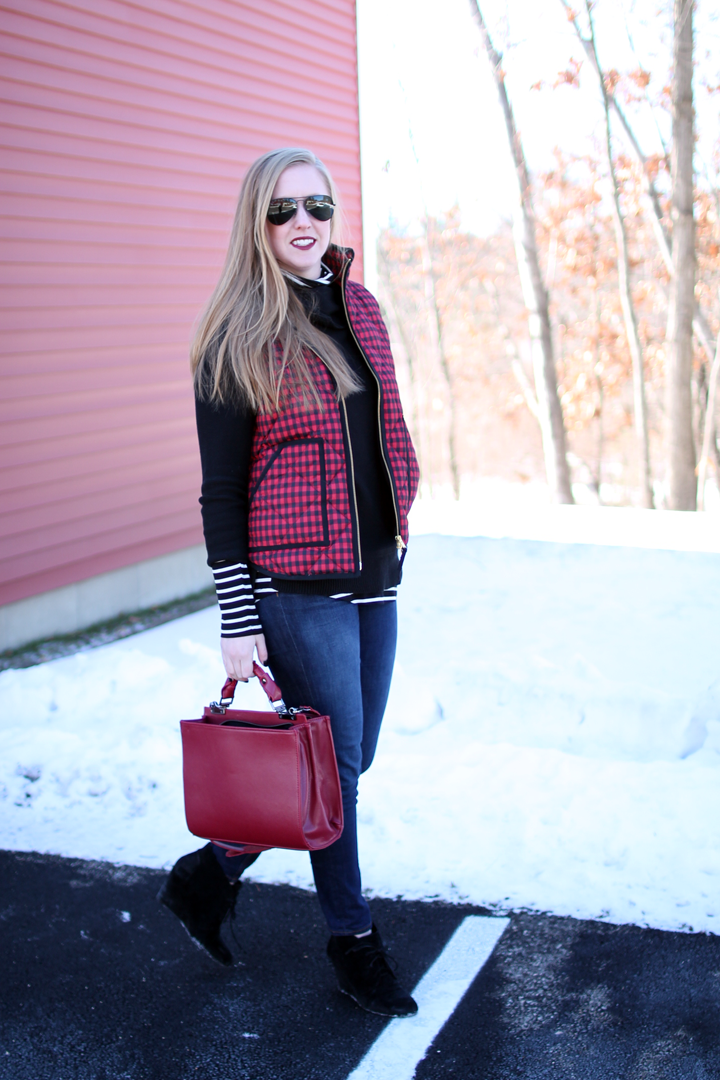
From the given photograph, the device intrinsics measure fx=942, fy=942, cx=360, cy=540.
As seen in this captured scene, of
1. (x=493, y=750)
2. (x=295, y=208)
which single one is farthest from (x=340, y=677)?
(x=493, y=750)

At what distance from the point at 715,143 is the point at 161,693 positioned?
65.8 feet

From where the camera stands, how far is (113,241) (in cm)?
595

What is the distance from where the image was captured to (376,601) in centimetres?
234

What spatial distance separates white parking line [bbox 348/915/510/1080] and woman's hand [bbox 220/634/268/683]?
0.94m

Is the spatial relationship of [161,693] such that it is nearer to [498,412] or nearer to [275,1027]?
[275,1027]

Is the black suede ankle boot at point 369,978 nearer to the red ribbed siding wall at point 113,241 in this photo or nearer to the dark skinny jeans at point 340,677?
the dark skinny jeans at point 340,677

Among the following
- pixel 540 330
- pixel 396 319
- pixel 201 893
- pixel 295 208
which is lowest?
pixel 201 893

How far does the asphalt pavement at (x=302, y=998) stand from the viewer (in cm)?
219

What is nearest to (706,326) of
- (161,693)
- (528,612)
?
(528,612)

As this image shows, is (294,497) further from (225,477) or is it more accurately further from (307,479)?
(225,477)

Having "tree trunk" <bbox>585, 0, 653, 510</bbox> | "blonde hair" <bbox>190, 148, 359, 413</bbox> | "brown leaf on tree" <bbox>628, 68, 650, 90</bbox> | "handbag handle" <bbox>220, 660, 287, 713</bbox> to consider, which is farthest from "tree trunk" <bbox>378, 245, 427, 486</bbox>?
"handbag handle" <bbox>220, 660, 287, 713</bbox>

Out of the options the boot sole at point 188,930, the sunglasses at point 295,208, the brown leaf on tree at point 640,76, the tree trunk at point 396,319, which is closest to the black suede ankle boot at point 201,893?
the boot sole at point 188,930

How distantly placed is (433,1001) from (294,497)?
1.35m

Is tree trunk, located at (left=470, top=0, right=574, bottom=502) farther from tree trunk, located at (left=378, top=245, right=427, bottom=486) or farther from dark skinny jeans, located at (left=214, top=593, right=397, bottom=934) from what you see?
dark skinny jeans, located at (left=214, top=593, right=397, bottom=934)
